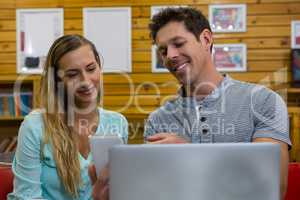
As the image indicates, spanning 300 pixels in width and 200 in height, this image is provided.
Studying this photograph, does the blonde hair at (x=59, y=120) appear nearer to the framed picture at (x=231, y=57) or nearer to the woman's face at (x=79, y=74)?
the woman's face at (x=79, y=74)

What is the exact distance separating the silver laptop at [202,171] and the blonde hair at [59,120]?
0.82 metres

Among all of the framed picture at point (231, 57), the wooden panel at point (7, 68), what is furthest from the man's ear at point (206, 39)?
the wooden panel at point (7, 68)

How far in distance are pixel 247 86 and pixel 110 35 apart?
2857 millimetres

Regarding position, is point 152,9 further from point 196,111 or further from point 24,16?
point 196,111

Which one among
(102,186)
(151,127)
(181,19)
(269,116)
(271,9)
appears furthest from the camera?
(271,9)

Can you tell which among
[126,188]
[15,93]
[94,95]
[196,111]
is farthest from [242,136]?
[15,93]

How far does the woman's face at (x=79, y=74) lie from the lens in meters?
1.62

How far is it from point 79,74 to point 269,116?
0.73 meters

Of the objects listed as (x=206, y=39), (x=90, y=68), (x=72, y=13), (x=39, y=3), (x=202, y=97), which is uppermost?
(x=39, y=3)

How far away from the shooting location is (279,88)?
402 centimetres

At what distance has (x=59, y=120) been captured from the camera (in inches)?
63.4

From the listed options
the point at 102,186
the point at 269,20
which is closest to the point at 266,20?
the point at 269,20

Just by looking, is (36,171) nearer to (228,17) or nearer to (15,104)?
(15,104)

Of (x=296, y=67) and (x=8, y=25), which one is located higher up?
(x=8, y=25)
